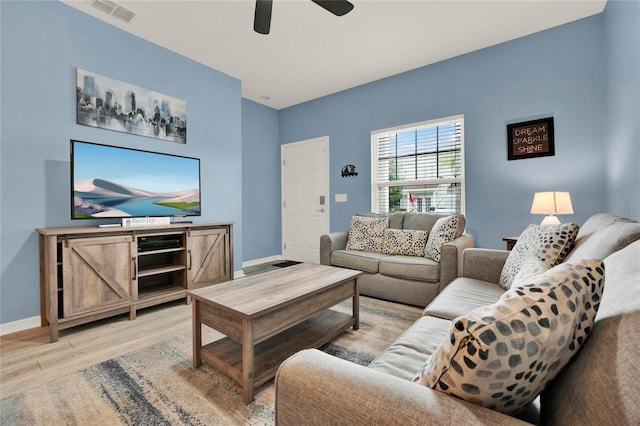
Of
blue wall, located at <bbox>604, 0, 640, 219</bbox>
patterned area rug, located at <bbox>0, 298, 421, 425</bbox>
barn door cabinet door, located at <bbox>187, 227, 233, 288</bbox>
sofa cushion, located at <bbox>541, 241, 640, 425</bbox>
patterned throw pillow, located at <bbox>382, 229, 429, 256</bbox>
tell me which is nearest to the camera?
sofa cushion, located at <bbox>541, 241, 640, 425</bbox>

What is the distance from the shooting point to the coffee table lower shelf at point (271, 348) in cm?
158

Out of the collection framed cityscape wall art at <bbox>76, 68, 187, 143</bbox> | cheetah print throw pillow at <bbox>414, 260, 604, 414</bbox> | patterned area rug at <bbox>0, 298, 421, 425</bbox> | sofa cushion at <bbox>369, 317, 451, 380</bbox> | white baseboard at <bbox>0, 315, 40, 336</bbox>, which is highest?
framed cityscape wall art at <bbox>76, 68, 187, 143</bbox>

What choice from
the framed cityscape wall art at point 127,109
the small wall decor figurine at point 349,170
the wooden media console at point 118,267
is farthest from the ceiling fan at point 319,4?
the small wall decor figurine at point 349,170

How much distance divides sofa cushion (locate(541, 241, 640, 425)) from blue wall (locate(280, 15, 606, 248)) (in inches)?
113

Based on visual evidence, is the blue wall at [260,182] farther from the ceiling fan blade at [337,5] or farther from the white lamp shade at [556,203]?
the white lamp shade at [556,203]

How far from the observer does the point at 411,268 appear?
9.05 ft

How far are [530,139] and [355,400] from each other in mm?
3539

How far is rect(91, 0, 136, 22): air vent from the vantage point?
2555mm

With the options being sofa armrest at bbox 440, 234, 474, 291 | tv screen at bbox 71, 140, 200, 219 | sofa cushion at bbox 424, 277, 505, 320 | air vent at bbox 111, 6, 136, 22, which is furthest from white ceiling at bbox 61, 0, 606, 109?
sofa cushion at bbox 424, 277, 505, 320

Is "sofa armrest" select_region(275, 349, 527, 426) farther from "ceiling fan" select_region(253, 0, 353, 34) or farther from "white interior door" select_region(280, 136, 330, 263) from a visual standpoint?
"white interior door" select_region(280, 136, 330, 263)

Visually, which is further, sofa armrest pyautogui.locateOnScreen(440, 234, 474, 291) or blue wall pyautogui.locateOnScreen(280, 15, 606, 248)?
blue wall pyautogui.locateOnScreen(280, 15, 606, 248)

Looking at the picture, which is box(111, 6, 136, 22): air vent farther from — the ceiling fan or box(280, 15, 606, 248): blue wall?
box(280, 15, 606, 248): blue wall

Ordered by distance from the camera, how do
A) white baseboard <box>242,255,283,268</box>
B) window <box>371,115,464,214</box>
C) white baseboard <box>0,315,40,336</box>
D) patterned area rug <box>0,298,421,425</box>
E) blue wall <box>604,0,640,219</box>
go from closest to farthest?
patterned area rug <box>0,298,421,425</box>, blue wall <box>604,0,640,219</box>, white baseboard <box>0,315,40,336</box>, window <box>371,115,464,214</box>, white baseboard <box>242,255,283,268</box>

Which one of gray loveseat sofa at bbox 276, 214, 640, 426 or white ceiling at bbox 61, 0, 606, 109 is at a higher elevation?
white ceiling at bbox 61, 0, 606, 109
